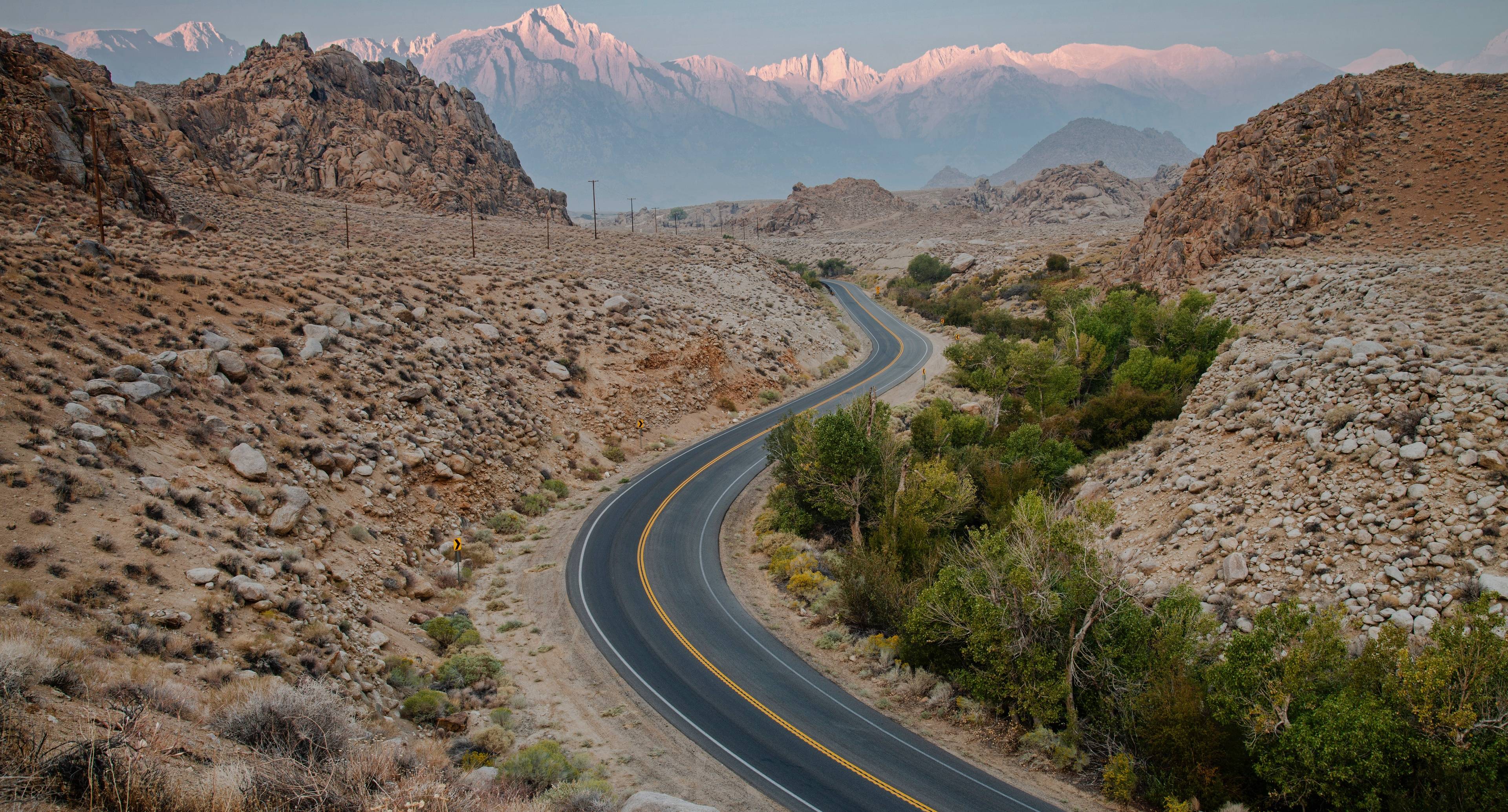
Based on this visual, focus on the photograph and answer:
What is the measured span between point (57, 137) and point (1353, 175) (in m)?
77.8

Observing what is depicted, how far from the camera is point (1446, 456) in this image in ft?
58.7

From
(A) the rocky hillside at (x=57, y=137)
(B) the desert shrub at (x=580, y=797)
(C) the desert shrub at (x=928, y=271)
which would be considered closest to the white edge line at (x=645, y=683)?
(B) the desert shrub at (x=580, y=797)

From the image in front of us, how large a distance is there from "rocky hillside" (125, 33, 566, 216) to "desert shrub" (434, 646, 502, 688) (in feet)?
226

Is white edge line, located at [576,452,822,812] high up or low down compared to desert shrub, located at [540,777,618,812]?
down

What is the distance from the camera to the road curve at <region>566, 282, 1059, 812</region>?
51.2ft

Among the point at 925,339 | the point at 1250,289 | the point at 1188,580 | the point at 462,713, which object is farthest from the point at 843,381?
→ the point at 462,713

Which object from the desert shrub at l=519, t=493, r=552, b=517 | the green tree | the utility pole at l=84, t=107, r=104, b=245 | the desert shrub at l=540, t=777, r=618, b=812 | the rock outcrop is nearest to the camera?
the desert shrub at l=540, t=777, r=618, b=812

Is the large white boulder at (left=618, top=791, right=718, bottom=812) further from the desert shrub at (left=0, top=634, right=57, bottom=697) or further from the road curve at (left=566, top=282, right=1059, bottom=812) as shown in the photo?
the desert shrub at (left=0, top=634, right=57, bottom=697)

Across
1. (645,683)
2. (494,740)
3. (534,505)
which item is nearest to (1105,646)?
(645,683)

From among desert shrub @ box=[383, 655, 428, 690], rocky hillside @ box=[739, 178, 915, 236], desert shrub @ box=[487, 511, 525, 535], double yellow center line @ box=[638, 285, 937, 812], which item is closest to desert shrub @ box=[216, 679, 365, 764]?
desert shrub @ box=[383, 655, 428, 690]

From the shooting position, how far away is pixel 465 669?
1858 cm

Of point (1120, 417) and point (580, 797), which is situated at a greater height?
point (1120, 417)

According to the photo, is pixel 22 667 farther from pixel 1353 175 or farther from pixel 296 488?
pixel 1353 175

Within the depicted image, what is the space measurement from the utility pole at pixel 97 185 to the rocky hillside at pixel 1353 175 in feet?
210
